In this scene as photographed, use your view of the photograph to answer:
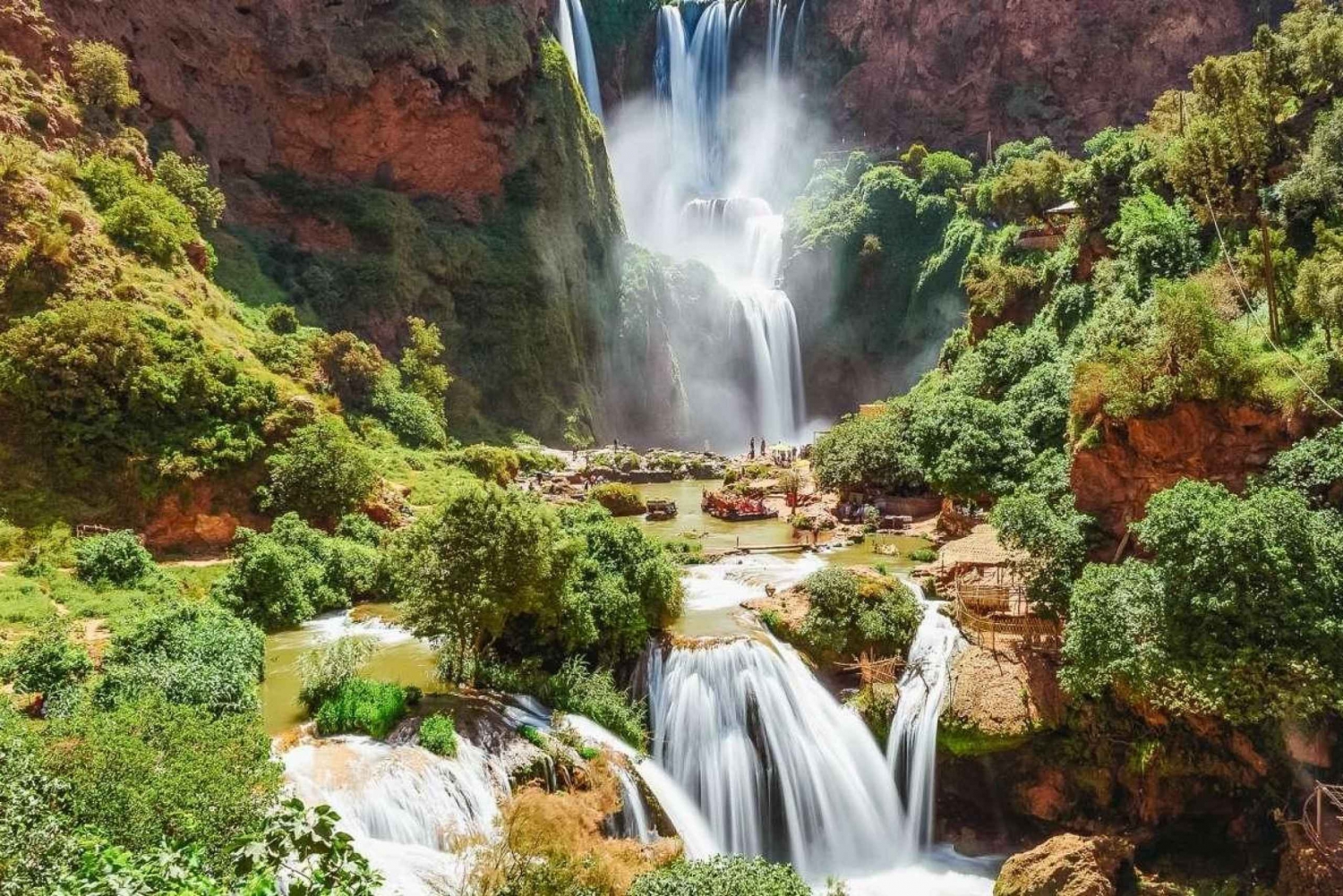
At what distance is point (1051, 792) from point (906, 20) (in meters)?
65.1

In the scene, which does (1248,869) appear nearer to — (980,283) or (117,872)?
(117,872)

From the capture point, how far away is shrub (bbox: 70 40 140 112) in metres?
29.8

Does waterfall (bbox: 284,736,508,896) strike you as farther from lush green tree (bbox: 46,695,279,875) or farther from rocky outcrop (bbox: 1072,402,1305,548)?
→ rocky outcrop (bbox: 1072,402,1305,548)

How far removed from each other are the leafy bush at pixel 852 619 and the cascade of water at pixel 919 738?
720mm

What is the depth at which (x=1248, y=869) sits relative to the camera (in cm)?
1620

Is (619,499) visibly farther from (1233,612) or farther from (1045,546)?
(1233,612)

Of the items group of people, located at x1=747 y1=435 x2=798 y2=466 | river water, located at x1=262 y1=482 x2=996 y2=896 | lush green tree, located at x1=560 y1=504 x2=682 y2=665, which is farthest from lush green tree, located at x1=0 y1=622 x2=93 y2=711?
group of people, located at x1=747 y1=435 x2=798 y2=466

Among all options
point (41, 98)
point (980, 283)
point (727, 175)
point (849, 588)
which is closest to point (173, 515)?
point (41, 98)

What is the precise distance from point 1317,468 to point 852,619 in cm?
984

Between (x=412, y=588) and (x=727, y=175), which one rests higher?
(x=727, y=175)

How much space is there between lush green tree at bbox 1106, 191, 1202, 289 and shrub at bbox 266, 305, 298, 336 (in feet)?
101

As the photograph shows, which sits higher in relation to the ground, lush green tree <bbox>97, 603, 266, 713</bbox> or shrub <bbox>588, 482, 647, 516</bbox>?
shrub <bbox>588, 482, 647, 516</bbox>

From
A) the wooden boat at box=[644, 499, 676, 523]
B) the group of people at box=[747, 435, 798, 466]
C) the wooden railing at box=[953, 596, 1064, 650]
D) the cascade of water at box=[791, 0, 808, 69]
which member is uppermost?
the cascade of water at box=[791, 0, 808, 69]

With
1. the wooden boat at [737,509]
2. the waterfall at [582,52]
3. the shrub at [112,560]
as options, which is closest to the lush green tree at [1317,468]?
the wooden boat at [737,509]
